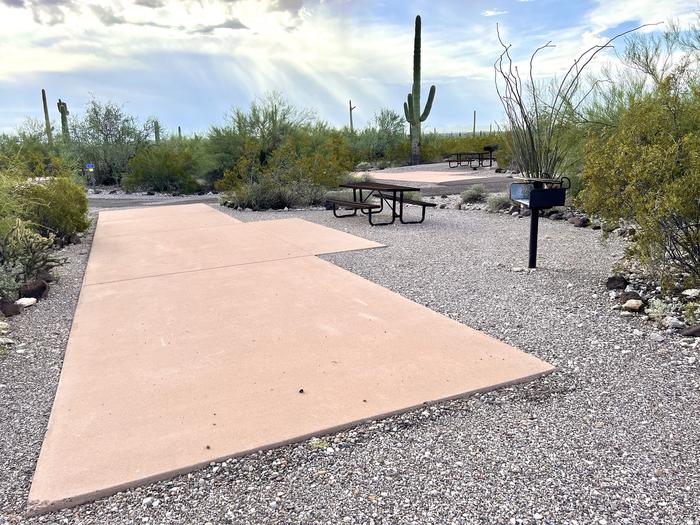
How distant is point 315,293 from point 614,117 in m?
9.34

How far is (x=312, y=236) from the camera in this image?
9.73 meters

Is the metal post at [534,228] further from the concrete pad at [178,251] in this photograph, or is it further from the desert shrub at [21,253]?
the desert shrub at [21,253]

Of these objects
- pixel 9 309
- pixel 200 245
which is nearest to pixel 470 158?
pixel 200 245

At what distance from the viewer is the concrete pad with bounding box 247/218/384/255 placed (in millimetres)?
8672

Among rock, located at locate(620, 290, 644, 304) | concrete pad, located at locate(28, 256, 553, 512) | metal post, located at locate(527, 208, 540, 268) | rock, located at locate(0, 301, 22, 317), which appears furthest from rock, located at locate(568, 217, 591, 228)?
rock, located at locate(0, 301, 22, 317)

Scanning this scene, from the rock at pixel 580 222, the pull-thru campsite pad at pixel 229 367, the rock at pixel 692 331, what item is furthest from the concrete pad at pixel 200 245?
the rock at pixel 692 331

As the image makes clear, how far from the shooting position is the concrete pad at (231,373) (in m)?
3.17

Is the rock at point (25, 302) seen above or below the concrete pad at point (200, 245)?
below

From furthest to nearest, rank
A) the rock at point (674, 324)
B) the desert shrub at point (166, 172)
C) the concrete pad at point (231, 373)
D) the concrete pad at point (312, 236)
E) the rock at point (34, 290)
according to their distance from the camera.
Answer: the desert shrub at point (166, 172) → the concrete pad at point (312, 236) → the rock at point (34, 290) → the rock at point (674, 324) → the concrete pad at point (231, 373)

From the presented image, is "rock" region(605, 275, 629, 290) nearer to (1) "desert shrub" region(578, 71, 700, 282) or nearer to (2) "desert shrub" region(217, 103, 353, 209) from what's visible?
(1) "desert shrub" region(578, 71, 700, 282)

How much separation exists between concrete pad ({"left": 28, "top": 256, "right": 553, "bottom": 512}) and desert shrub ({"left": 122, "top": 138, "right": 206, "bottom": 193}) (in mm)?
15277

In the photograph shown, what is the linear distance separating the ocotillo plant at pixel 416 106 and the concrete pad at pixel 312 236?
22797 millimetres

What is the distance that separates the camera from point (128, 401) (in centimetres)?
378

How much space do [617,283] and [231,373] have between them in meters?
3.86
